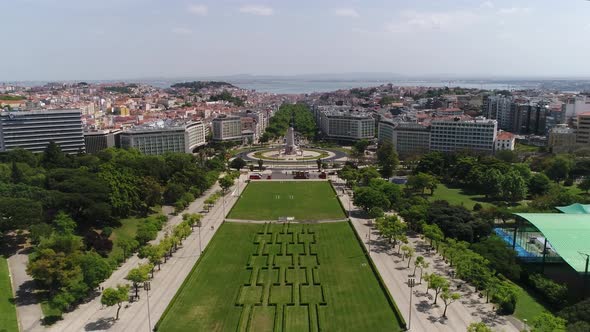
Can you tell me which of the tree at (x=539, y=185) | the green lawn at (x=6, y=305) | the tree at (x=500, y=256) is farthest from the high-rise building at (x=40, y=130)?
the tree at (x=539, y=185)

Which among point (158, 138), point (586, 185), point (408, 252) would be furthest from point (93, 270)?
point (586, 185)

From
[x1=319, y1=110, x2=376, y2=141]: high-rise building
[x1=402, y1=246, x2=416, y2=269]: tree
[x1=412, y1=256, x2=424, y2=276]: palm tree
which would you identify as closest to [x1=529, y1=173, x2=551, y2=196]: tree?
[x1=402, y1=246, x2=416, y2=269]: tree

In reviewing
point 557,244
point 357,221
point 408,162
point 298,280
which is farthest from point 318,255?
point 408,162

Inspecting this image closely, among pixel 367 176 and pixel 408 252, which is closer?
pixel 408 252

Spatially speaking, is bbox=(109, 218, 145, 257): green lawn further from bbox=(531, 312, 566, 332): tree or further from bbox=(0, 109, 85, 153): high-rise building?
bbox=(0, 109, 85, 153): high-rise building

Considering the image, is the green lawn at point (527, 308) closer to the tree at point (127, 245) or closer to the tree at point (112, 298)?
the tree at point (112, 298)

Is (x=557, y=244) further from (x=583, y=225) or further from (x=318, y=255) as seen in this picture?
(x=318, y=255)

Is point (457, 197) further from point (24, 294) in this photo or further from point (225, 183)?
→ point (24, 294)
